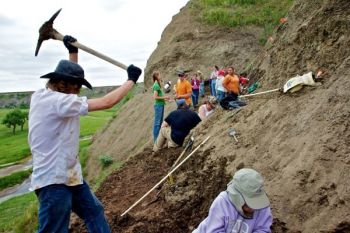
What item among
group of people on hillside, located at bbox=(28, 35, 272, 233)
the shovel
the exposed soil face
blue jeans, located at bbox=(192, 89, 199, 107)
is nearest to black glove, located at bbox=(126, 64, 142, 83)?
group of people on hillside, located at bbox=(28, 35, 272, 233)

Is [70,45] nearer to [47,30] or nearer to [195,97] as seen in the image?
[47,30]

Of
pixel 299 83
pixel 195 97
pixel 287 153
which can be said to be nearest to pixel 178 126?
pixel 299 83

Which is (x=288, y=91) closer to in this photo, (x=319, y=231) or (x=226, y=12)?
(x=319, y=231)

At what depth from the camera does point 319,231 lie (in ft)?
15.6

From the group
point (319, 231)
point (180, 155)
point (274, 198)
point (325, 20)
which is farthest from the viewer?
point (180, 155)

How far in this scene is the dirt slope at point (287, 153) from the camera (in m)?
5.11

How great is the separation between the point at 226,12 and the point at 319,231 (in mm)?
20888

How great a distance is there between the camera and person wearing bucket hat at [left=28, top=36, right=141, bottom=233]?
407 cm

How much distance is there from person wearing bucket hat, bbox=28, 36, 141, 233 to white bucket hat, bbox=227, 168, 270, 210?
1317mm

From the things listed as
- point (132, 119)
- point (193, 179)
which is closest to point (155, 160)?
Answer: point (193, 179)

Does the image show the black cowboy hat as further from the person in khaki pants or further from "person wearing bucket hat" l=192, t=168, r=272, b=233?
the person in khaki pants

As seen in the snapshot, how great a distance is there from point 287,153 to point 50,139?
10.3ft

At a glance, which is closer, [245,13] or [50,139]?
[50,139]

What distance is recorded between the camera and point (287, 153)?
19.4 ft
